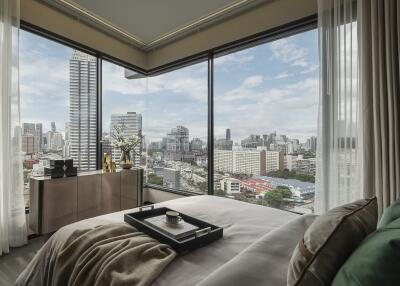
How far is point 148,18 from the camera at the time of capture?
10.4 ft

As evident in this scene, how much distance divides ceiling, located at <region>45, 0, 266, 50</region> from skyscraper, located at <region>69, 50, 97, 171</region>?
59cm

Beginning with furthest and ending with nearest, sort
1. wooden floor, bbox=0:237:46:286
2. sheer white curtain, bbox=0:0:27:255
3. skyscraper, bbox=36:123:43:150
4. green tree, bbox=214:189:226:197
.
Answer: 1. green tree, bbox=214:189:226:197
2. skyscraper, bbox=36:123:43:150
3. sheer white curtain, bbox=0:0:27:255
4. wooden floor, bbox=0:237:46:286

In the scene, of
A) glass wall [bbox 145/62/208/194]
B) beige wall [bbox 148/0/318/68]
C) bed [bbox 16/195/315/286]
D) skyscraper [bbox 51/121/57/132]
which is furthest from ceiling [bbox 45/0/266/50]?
bed [bbox 16/195/315/286]

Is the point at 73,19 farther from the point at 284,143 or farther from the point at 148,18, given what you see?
the point at 284,143

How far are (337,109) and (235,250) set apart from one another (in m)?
1.71

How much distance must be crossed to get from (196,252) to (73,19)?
11.3 ft

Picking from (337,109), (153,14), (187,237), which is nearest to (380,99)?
(337,109)

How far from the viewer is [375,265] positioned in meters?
0.56

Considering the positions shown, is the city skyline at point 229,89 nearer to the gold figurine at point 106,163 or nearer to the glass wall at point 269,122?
the glass wall at point 269,122

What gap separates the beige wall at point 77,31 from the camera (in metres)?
2.74

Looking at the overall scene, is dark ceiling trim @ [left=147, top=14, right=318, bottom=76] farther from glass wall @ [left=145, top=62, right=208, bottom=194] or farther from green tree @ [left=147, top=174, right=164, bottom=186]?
green tree @ [left=147, top=174, right=164, bottom=186]

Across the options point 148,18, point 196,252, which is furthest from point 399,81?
point 148,18

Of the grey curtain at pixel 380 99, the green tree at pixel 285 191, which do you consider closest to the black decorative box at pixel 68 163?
the green tree at pixel 285 191

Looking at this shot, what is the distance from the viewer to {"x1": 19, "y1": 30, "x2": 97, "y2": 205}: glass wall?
9.20 feet
